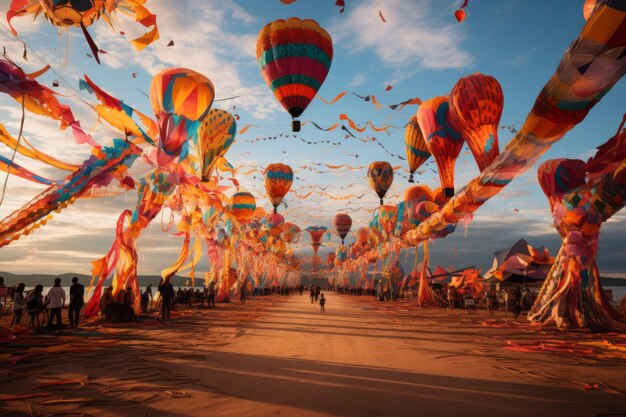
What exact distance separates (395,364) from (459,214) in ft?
29.5

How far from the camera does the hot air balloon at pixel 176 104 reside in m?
11.8

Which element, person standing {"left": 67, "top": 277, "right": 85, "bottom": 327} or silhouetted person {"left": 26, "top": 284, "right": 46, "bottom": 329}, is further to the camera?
person standing {"left": 67, "top": 277, "right": 85, "bottom": 327}

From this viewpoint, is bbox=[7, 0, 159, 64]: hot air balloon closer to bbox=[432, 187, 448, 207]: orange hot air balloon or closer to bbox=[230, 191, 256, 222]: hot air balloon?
bbox=[230, 191, 256, 222]: hot air balloon

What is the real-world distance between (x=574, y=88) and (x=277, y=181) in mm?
19314

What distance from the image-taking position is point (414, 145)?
17781 mm

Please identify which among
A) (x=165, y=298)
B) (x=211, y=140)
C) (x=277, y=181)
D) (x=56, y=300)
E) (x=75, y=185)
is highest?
(x=277, y=181)

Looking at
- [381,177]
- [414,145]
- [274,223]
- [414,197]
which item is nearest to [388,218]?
[414,197]

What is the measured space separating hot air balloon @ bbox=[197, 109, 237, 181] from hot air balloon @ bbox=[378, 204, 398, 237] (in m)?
18.0

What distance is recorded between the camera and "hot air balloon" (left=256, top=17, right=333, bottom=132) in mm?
12734

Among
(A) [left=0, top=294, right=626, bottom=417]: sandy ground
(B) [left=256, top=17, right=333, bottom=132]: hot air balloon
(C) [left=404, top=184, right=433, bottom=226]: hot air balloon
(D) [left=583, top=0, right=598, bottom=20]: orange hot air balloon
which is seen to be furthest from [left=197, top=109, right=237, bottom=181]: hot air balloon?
(C) [left=404, top=184, right=433, bottom=226]: hot air balloon

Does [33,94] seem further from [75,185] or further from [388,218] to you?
[388,218]

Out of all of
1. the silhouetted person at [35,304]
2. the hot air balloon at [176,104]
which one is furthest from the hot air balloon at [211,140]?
the silhouetted person at [35,304]

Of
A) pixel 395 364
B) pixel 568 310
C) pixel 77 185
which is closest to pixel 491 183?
pixel 568 310

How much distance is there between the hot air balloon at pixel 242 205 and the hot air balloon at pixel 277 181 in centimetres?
145
